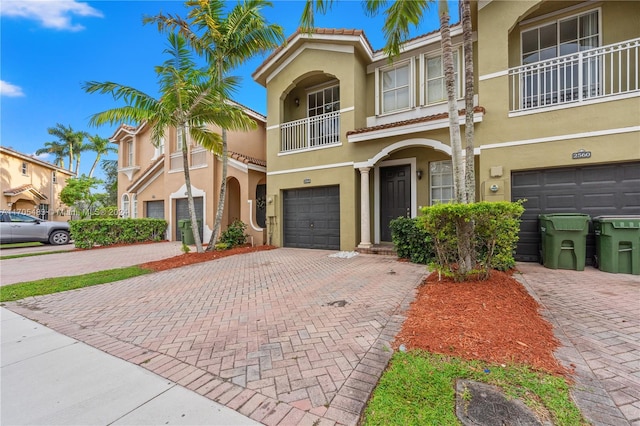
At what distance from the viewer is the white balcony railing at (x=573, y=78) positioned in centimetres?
741

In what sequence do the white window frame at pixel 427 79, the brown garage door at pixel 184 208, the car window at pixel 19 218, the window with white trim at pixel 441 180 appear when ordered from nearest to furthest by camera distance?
the window with white trim at pixel 441 180
the white window frame at pixel 427 79
the car window at pixel 19 218
the brown garage door at pixel 184 208

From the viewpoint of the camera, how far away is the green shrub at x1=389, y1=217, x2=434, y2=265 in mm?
7749

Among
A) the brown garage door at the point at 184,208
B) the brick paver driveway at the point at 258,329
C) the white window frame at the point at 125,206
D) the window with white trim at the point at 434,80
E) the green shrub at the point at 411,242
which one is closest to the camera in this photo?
the brick paver driveway at the point at 258,329

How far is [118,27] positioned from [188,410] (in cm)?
1702

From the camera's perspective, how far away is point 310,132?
12.0m

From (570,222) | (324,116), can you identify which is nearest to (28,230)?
(324,116)

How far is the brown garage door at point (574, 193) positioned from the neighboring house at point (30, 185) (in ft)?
118

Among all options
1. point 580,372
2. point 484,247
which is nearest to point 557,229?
point 484,247

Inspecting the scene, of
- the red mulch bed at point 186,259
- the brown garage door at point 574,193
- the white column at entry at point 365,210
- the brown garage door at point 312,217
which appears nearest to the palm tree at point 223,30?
the brown garage door at point 312,217

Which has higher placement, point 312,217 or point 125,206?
point 125,206

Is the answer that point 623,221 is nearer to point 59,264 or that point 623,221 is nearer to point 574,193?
point 574,193

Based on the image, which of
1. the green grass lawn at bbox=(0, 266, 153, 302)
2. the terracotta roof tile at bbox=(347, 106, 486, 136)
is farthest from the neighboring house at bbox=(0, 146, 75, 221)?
the terracotta roof tile at bbox=(347, 106, 486, 136)

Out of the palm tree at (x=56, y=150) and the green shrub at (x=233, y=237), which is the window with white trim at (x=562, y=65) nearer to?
the green shrub at (x=233, y=237)

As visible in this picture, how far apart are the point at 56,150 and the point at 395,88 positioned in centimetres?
4624
